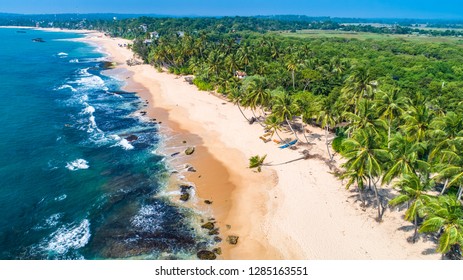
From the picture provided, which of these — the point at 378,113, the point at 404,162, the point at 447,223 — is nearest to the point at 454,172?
the point at 404,162

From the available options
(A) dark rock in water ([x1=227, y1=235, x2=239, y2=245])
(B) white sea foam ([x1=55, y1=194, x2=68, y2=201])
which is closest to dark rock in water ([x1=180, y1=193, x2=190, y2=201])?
(A) dark rock in water ([x1=227, y1=235, x2=239, y2=245])

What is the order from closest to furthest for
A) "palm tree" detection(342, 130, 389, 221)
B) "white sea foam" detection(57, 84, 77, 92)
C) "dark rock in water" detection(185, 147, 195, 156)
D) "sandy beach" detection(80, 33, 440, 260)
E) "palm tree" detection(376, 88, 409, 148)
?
"palm tree" detection(342, 130, 389, 221) < "sandy beach" detection(80, 33, 440, 260) < "palm tree" detection(376, 88, 409, 148) < "dark rock in water" detection(185, 147, 195, 156) < "white sea foam" detection(57, 84, 77, 92)

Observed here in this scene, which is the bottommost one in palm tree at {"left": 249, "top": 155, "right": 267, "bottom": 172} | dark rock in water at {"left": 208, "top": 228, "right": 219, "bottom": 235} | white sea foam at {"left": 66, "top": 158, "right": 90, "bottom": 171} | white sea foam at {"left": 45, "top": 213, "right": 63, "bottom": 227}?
white sea foam at {"left": 45, "top": 213, "right": 63, "bottom": 227}

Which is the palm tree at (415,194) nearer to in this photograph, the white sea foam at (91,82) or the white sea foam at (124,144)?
the white sea foam at (124,144)

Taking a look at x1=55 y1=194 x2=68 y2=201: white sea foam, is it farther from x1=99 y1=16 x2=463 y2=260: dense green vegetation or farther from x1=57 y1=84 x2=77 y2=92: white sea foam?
x1=57 y1=84 x2=77 y2=92: white sea foam

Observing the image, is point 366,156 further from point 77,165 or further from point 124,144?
point 124,144

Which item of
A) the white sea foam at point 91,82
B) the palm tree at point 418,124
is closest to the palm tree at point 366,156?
the palm tree at point 418,124

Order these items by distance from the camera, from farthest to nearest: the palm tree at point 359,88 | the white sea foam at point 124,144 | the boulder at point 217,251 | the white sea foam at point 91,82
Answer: the white sea foam at point 91,82, the white sea foam at point 124,144, the palm tree at point 359,88, the boulder at point 217,251
